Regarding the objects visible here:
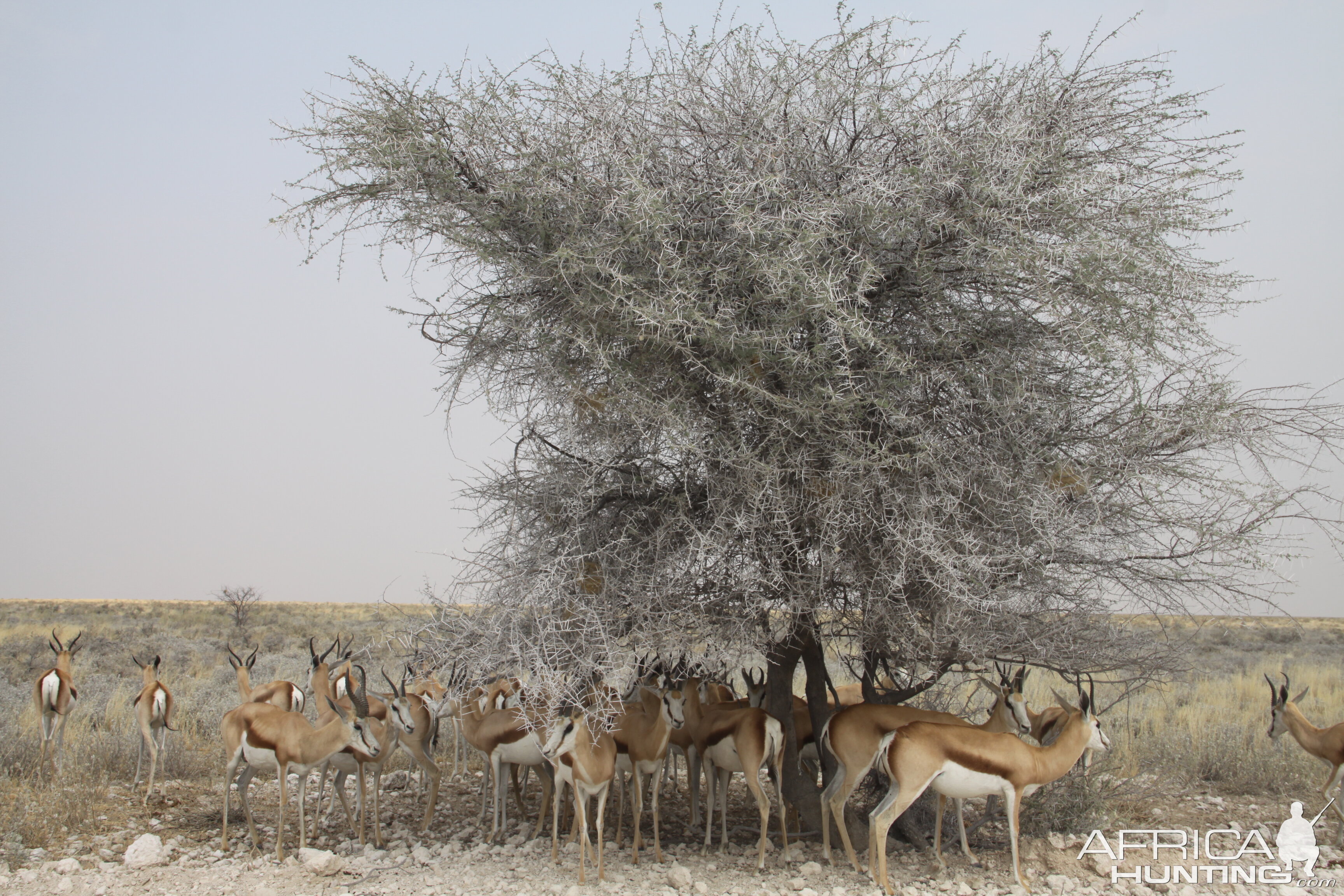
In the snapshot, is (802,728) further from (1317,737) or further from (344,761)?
(1317,737)

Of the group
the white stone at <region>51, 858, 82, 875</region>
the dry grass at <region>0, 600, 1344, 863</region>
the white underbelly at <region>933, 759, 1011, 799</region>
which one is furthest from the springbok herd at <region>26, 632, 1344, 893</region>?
the white stone at <region>51, 858, 82, 875</region>

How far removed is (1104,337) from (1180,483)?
127cm

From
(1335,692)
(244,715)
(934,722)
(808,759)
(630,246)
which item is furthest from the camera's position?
(1335,692)

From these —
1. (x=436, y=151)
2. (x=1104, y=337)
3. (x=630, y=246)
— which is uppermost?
(x=436, y=151)

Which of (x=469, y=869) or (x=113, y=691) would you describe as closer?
(x=469, y=869)

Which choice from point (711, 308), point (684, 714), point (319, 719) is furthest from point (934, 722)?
point (319, 719)

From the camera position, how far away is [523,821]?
27.2ft

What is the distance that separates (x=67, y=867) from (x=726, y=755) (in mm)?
4945

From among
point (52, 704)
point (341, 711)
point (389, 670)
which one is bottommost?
point (389, 670)

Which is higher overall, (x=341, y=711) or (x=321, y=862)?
(x=341, y=711)

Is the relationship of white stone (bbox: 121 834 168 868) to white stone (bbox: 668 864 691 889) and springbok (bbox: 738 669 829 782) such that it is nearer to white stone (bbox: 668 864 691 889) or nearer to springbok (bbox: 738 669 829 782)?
white stone (bbox: 668 864 691 889)

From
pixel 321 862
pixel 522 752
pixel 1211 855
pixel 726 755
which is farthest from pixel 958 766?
pixel 321 862

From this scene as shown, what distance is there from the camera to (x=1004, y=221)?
21.6 ft

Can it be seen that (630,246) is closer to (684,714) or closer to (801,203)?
(801,203)
